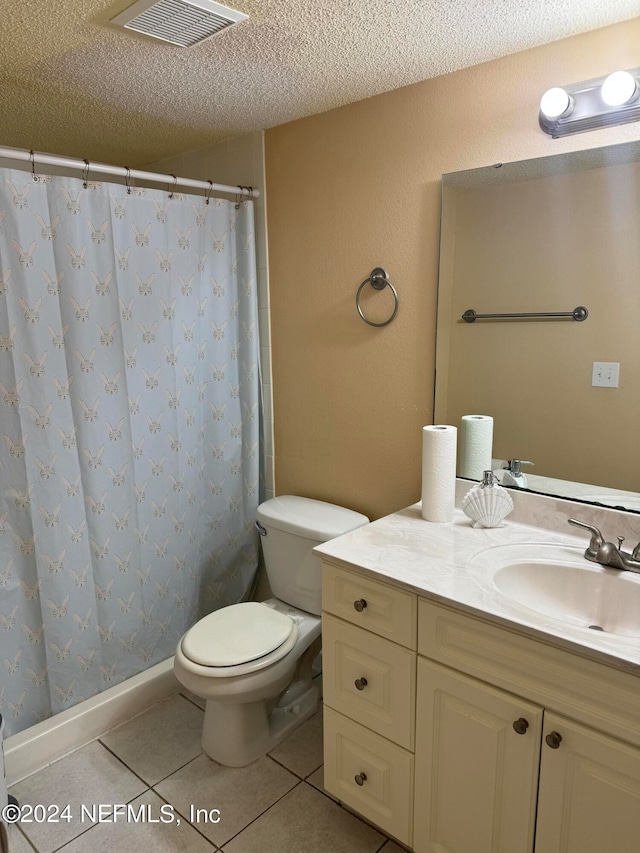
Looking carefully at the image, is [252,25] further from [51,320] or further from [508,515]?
[508,515]

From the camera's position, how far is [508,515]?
1.78m

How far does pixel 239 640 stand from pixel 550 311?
137 cm

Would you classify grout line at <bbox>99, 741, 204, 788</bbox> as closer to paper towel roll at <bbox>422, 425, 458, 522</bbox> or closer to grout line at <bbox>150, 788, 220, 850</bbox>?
grout line at <bbox>150, 788, 220, 850</bbox>

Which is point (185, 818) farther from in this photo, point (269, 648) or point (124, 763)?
Result: point (269, 648)

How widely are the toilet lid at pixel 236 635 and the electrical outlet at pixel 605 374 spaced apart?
122 cm

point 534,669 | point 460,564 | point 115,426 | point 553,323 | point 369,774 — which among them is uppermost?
point 553,323

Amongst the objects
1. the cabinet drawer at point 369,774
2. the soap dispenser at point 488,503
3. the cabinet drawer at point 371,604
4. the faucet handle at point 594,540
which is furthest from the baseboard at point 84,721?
the faucet handle at point 594,540

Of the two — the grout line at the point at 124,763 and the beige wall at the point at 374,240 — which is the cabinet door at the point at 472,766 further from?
the grout line at the point at 124,763

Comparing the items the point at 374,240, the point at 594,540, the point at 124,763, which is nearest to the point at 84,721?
the point at 124,763

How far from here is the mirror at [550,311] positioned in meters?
1.53

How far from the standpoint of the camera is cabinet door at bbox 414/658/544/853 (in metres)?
1.27

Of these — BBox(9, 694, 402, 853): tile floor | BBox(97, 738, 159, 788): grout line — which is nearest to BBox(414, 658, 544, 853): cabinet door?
BBox(9, 694, 402, 853): tile floor

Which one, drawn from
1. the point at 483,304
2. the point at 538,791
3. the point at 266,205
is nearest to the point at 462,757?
the point at 538,791

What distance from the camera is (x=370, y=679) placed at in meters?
1.55
